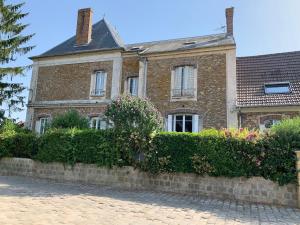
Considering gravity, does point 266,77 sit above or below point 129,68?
below

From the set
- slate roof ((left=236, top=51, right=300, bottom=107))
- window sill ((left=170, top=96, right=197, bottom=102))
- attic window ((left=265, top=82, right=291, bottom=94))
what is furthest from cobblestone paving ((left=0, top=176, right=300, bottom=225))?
attic window ((left=265, top=82, right=291, bottom=94))

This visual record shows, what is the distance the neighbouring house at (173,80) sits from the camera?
1372cm

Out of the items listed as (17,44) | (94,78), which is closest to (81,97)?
(94,78)

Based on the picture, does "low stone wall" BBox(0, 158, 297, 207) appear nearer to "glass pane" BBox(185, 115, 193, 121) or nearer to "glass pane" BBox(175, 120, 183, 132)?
"glass pane" BBox(175, 120, 183, 132)

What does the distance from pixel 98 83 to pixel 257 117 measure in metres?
8.79

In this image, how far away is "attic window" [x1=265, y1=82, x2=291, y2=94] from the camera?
1398 cm

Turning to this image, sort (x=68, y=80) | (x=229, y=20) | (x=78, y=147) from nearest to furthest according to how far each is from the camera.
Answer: (x=78, y=147), (x=229, y=20), (x=68, y=80)

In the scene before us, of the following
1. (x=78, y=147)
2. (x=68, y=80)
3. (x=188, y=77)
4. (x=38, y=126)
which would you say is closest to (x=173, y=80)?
(x=188, y=77)

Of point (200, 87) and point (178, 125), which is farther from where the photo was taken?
point (178, 125)

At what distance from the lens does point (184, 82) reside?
48.7ft

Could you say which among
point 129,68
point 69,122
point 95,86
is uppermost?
point 129,68

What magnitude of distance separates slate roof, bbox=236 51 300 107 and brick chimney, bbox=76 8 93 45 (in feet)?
30.6

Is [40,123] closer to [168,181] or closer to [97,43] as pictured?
[97,43]

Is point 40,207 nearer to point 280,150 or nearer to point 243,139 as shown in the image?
point 243,139
